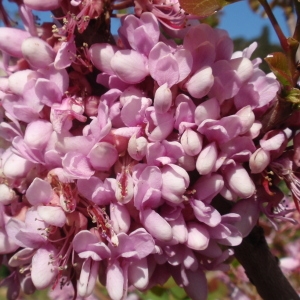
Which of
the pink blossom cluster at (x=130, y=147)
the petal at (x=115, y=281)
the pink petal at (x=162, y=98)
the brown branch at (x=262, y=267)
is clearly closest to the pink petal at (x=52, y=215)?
the pink blossom cluster at (x=130, y=147)

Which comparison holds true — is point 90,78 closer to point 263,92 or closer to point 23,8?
point 23,8

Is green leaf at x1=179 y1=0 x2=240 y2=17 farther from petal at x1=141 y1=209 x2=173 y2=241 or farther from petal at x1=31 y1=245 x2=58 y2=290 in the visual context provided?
petal at x1=31 y1=245 x2=58 y2=290

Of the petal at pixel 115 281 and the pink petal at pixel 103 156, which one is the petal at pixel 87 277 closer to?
the petal at pixel 115 281

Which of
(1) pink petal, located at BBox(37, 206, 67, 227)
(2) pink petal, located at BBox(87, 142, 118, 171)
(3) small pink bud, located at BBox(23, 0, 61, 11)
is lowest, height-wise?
(1) pink petal, located at BBox(37, 206, 67, 227)

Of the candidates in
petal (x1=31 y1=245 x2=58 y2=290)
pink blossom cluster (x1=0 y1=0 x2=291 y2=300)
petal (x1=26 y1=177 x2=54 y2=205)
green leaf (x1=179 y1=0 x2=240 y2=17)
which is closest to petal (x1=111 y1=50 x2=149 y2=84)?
pink blossom cluster (x1=0 y1=0 x2=291 y2=300)

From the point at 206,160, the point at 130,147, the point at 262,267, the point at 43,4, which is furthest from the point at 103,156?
the point at 262,267

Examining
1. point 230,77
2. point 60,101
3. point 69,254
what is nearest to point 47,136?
point 60,101

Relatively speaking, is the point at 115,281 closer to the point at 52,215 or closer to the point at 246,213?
the point at 52,215
